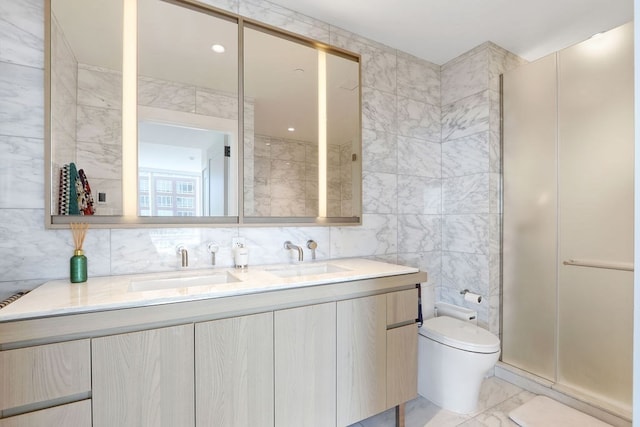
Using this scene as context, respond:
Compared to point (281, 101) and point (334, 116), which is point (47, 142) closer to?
point (281, 101)

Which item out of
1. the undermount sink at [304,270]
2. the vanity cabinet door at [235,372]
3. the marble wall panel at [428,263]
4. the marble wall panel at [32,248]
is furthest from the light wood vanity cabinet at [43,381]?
the marble wall panel at [428,263]

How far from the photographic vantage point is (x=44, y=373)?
0.93 metres

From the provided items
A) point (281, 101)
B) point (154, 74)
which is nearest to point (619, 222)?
point (281, 101)

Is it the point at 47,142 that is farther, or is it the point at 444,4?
the point at 444,4

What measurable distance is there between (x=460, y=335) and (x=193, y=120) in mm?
2058

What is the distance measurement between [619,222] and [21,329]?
2.77 m

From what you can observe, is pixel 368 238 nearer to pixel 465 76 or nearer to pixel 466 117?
pixel 466 117

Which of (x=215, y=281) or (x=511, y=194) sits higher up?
(x=511, y=194)

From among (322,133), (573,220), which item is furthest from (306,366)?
(573,220)

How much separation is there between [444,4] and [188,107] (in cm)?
168

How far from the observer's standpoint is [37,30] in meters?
1.37

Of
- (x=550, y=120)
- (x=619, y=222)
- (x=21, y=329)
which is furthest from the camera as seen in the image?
(x=550, y=120)

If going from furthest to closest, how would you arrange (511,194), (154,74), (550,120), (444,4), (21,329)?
(511,194) < (550,120) < (444,4) < (154,74) < (21,329)

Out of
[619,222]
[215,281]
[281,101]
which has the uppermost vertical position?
[281,101]
